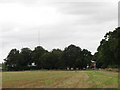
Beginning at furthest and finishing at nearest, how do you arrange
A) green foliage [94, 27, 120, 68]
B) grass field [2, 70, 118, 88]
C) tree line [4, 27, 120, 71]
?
tree line [4, 27, 120, 71], green foliage [94, 27, 120, 68], grass field [2, 70, 118, 88]

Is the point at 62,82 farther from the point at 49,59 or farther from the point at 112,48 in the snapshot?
the point at 49,59

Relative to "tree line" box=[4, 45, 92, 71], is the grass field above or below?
below

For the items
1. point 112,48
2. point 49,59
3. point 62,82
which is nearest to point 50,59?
point 49,59

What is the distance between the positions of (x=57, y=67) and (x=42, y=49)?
2380 cm

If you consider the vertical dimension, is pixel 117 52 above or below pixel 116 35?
below

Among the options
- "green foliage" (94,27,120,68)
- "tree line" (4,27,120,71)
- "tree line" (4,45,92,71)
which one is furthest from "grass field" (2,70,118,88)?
"tree line" (4,45,92,71)

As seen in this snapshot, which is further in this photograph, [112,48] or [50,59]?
[50,59]

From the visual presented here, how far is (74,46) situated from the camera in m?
163

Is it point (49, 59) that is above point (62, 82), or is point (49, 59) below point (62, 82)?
above

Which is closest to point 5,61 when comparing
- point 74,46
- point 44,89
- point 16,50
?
A: point 16,50

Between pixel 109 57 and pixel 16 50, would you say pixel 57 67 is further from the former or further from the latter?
pixel 109 57

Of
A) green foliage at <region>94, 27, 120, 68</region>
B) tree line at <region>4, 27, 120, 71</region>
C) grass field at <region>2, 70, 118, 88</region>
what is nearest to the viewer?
grass field at <region>2, 70, 118, 88</region>

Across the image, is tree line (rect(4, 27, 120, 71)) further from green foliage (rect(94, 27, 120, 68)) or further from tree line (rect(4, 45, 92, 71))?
green foliage (rect(94, 27, 120, 68))

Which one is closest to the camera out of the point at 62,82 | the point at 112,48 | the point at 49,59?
the point at 62,82
